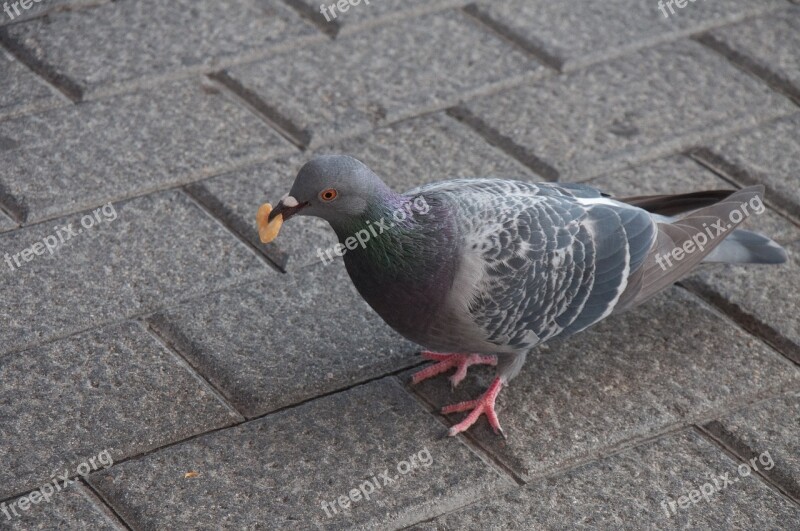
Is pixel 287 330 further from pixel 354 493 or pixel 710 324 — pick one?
pixel 710 324

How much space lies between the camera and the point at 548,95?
18.7 ft

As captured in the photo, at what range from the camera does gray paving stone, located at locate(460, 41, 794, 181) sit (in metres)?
5.36

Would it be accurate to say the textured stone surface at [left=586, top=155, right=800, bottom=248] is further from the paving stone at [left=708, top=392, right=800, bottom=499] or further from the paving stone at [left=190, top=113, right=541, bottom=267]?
the paving stone at [left=708, top=392, right=800, bottom=499]

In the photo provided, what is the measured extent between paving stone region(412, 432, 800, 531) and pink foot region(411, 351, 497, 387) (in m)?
0.57

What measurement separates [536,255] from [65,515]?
67.7 inches

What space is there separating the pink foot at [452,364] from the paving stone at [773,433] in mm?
905

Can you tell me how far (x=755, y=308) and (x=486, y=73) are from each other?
1.91 metres

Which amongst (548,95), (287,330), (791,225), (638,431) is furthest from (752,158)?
(287,330)

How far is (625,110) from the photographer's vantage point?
18.5 feet

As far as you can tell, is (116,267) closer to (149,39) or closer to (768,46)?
(149,39)

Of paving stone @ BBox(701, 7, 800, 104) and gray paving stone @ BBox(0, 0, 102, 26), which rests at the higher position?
paving stone @ BBox(701, 7, 800, 104)
